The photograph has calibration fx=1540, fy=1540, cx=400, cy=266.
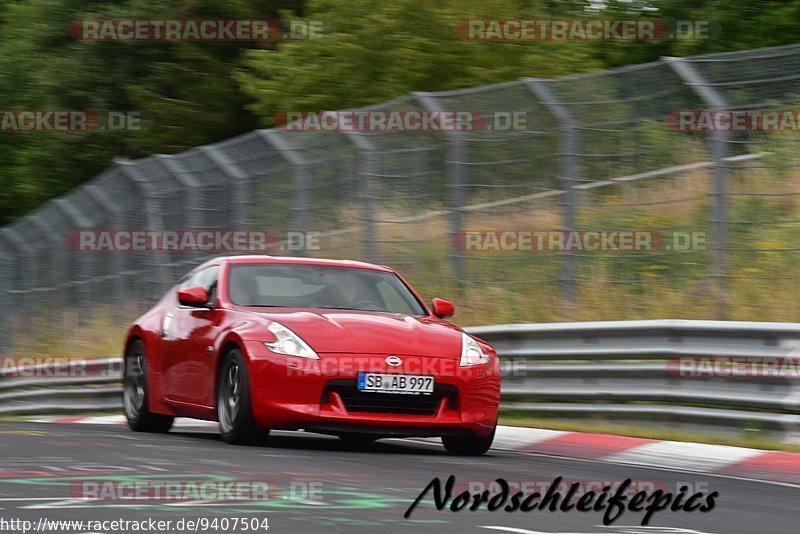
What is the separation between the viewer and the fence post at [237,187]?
1716 cm

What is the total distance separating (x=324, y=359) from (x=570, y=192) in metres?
3.85

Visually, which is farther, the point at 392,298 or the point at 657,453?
the point at 392,298

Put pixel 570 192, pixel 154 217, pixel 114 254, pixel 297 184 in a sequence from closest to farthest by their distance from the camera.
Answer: pixel 570 192 → pixel 297 184 → pixel 154 217 → pixel 114 254

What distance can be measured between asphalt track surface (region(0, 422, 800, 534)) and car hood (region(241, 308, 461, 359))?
2.06ft

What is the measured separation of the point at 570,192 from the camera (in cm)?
1234

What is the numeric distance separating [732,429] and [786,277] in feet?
4.37

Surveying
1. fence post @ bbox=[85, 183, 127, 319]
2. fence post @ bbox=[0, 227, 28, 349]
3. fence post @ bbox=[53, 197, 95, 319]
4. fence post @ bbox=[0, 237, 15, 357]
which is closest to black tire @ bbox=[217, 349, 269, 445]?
fence post @ bbox=[85, 183, 127, 319]

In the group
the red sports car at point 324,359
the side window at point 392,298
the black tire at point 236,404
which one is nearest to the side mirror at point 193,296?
the red sports car at point 324,359

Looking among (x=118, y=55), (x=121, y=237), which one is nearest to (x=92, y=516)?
(x=121, y=237)

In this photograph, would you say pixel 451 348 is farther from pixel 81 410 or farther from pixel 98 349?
pixel 98 349

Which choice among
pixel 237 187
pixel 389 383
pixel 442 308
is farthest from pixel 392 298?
pixel 237 187

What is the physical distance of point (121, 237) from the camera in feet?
68.4

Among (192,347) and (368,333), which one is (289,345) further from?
(192,347)

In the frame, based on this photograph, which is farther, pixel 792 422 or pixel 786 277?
pixel 786 277
